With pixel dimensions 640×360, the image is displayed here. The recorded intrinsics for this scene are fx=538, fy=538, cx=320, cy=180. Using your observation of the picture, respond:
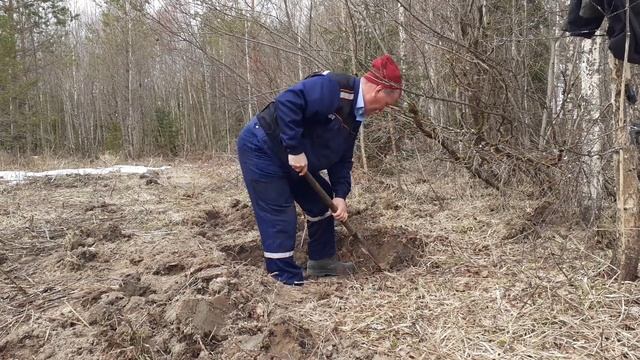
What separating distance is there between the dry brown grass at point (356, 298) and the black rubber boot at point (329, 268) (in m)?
0.31

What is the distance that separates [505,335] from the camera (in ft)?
8.42

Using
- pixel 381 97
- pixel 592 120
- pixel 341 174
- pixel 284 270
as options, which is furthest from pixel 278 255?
pixel 592 120

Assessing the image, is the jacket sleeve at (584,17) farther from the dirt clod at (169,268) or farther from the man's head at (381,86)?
the dirt clod at (169,268)

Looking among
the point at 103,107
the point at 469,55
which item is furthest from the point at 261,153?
the point at 103,107

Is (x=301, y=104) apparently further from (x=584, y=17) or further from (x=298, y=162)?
(x=584, y=17)

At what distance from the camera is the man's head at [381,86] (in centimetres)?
357

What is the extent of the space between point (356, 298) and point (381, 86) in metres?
1.39

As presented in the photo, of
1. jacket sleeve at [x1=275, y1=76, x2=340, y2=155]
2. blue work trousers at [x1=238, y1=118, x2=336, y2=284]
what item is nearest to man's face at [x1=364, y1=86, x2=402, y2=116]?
jacket sleeve at [x1=275, y1=76, x2=340, y2=155]

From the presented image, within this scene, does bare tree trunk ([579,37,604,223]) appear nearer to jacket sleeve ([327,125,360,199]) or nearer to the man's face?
the man's face

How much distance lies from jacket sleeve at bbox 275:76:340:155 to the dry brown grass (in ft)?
3.05

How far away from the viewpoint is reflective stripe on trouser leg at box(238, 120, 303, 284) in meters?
3.79

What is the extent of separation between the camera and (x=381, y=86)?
3.57 m

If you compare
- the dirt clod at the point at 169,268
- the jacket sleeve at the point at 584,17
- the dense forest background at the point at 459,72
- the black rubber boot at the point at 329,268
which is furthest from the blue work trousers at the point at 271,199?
the jacket sleeve at the point at 584,17

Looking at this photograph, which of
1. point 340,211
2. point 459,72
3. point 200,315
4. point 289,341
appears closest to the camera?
point 289,341
